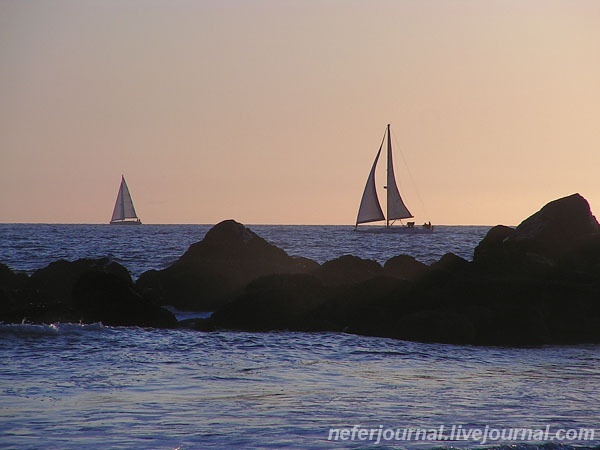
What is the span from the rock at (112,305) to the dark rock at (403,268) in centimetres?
861

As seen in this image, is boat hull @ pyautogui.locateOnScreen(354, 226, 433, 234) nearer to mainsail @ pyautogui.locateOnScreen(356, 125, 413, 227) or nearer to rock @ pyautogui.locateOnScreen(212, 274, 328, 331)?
mainsail @ pyautogui.locateOnScreen(356, 125, 413, 227)

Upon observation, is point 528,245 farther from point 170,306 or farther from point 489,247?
point 170,306

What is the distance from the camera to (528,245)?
999 inches

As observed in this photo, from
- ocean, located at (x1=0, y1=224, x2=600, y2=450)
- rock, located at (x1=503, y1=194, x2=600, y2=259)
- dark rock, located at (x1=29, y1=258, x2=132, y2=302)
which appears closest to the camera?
ocean, located at (x1=0, y1=224, x2=600, y2=450)

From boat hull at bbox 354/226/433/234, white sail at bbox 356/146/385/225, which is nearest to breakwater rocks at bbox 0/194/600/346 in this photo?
boat hull at bbox 354/226/433/234

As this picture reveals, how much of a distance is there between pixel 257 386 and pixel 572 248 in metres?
14.1

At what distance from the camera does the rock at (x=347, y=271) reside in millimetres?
26469

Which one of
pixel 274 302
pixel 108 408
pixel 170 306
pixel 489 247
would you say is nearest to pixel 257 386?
pixel 108 408

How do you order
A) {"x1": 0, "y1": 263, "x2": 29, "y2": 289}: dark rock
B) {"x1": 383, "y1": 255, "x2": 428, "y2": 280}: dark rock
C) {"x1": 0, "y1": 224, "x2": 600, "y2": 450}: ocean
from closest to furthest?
{"x1": 0, "y1": 224, "x2": 600, "y2": 450}: ocean, {"x1": 0, "y1": 263, "x2": 29, "y2": 289}: dark rock, {"x1": 383, "y1": 255, "x2": 428, "y2": 280}: dark rock

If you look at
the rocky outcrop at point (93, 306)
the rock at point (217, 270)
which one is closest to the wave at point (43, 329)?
the rocky outcrop at point (93, 306)

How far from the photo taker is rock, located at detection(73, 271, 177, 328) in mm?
21344

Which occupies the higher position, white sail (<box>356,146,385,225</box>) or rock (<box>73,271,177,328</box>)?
white sail (<box>356,146,385,225</box>)

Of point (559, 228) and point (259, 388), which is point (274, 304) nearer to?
point (259, 388)

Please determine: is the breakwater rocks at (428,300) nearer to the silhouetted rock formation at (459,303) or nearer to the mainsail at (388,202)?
the silhouetted rock formation at (459,303)
